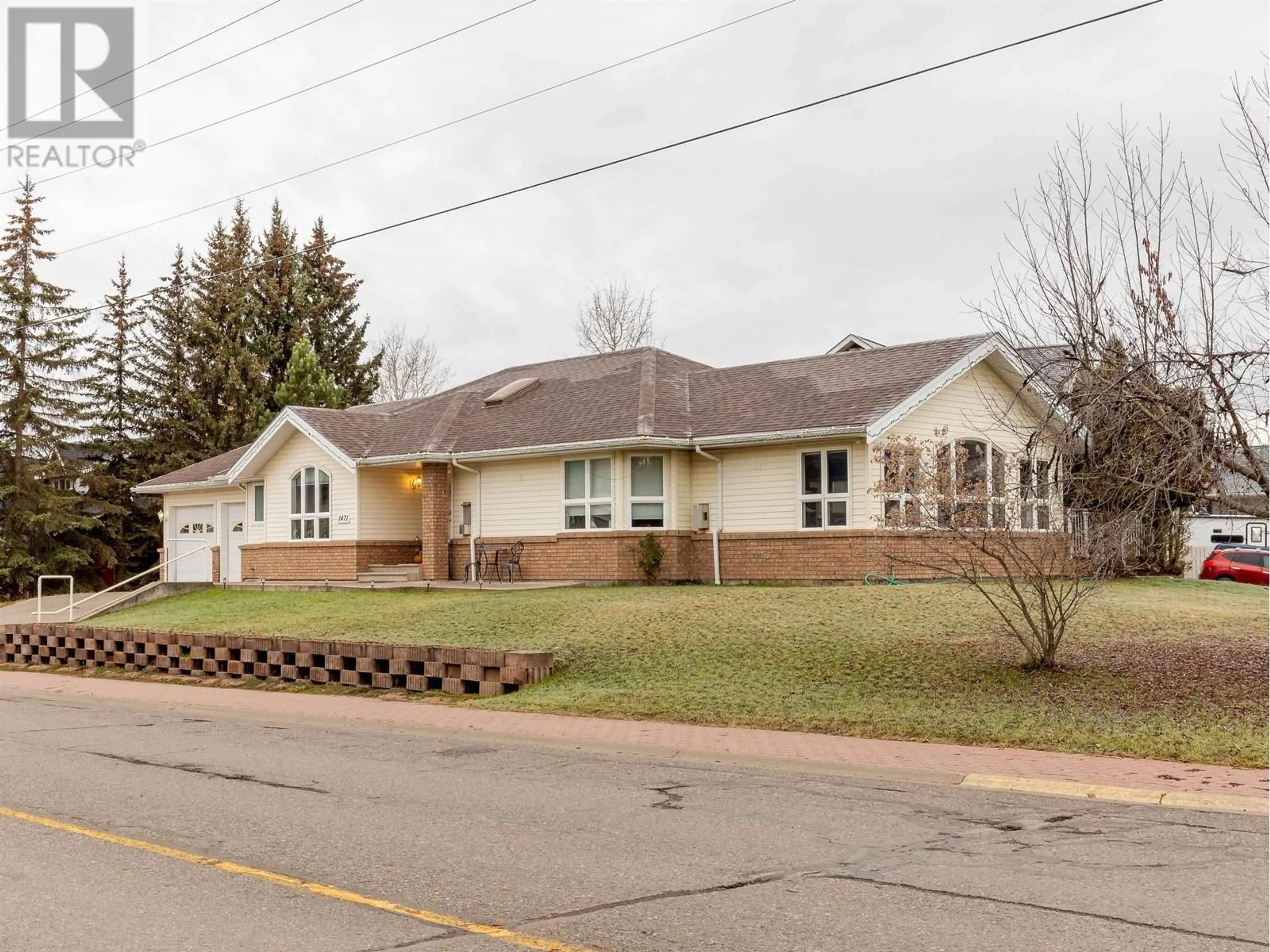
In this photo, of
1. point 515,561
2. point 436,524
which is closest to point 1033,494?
point 515,561

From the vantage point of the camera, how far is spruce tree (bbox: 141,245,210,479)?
1996 inches

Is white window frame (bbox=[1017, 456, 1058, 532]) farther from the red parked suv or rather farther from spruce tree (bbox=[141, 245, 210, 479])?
spruce tree (bbox=[141, 245, 210, 479])

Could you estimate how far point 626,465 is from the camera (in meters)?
26.5

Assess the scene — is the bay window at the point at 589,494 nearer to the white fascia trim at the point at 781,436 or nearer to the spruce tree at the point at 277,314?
the white fascia trim at the point at 781,436

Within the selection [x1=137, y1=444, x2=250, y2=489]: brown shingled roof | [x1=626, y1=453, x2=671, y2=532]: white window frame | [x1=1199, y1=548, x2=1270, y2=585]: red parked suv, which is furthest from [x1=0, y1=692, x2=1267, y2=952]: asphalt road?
[x1=1199, y1=548, x2=1270, y2=585]: red parked suv

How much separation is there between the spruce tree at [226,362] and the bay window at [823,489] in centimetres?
3129

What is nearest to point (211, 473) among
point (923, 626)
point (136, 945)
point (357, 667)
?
point (357, 667)

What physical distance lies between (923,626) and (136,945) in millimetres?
13444

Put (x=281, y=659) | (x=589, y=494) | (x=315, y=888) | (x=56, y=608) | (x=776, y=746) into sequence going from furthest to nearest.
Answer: (x=56, y=608), (x=589, y=494), (x=281, y=659), (x=776, y=746), (x=315, y=888)

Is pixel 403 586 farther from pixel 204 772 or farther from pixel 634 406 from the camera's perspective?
pixel 204 772

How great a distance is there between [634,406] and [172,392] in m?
31.5

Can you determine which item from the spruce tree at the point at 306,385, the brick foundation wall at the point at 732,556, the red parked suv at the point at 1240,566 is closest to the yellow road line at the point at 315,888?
the brick foundation wall at the point at 732,556

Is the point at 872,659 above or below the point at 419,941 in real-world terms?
above

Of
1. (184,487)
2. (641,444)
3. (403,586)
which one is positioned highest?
(641,444)
